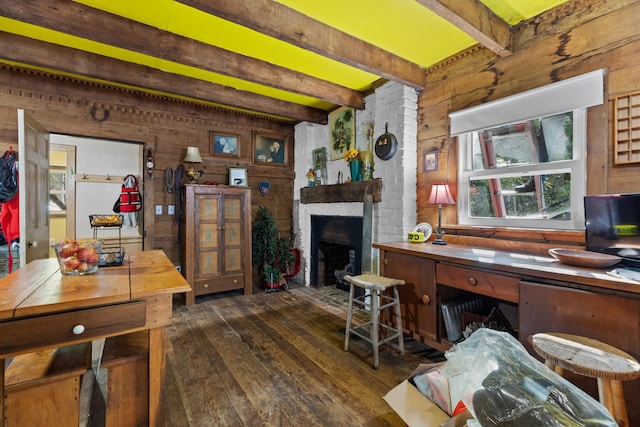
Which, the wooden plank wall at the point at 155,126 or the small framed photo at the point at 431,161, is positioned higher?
the wooden plank wall at the point at 155,126

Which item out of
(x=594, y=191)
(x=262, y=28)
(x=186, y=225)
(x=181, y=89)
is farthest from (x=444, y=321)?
(x=181, y=89)

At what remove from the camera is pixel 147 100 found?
12.1 ft

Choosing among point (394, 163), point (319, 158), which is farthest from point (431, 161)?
point (319, 158)

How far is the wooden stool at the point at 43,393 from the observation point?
1196 mm

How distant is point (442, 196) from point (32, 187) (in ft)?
11.9

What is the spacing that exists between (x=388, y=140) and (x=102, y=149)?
4.71m

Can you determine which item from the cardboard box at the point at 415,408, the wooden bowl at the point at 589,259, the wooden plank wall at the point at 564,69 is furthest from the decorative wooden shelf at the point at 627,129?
the cardboard box at the point at 415,408

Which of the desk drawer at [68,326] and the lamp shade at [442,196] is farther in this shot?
the lamp shade at [442,196]

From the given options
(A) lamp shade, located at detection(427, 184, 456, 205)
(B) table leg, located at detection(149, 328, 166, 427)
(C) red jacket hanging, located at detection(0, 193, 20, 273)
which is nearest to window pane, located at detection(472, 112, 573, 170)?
(A) lamp shade, located at detection(427, 184, 456, 205)

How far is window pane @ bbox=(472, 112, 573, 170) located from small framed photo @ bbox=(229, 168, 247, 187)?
293 cm

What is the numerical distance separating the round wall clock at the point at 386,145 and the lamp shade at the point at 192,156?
2324mm

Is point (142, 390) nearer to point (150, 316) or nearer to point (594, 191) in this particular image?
point (150, 316)

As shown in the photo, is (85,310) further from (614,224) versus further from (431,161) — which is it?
(431,161)

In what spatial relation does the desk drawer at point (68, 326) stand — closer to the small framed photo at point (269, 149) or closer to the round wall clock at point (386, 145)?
the round wall clock at point (386, 145)
